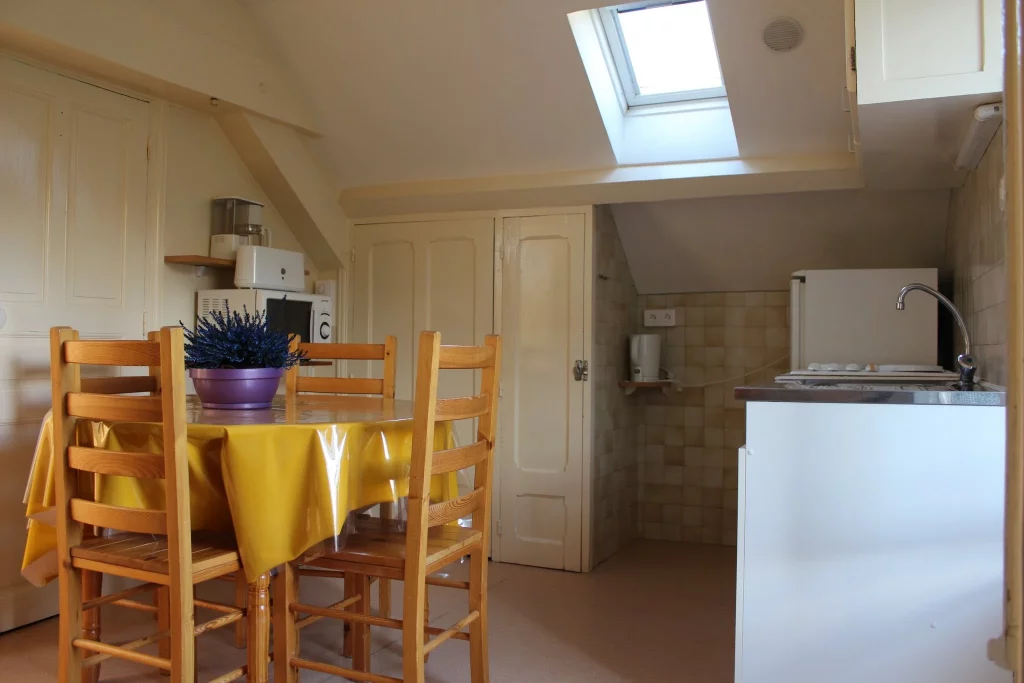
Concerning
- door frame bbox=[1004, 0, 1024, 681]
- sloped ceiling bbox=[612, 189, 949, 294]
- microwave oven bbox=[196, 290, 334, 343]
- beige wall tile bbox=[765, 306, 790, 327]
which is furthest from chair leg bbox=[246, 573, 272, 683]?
beige wall tile bbox=[765, 306, 790, 327]

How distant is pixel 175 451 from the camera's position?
1682 mm

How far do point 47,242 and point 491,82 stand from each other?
183 cm

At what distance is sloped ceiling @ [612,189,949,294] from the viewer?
3.60 metres

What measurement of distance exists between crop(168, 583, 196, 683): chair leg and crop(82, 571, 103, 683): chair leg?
0.61 meters

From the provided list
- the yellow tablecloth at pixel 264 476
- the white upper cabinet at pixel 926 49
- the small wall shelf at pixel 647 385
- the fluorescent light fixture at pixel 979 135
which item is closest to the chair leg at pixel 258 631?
the yellow tablecloth at pixel 264 476

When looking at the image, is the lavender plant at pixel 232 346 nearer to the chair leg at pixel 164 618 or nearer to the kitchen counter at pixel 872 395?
the chair leg at pixel 164 618

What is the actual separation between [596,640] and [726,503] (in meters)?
1.73

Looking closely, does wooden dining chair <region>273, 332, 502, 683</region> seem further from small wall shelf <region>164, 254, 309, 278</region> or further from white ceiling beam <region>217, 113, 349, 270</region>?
white ceiling beam <region>217, 113, 349, 270</region>

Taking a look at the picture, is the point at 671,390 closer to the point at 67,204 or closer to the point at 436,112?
the point at 436,112

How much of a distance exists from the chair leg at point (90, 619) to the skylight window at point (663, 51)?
277 cm

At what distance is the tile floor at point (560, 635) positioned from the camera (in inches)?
99.6

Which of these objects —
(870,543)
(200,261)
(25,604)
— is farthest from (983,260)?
(25,604)

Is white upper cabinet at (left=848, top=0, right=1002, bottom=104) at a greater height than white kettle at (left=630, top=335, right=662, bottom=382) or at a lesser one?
greater

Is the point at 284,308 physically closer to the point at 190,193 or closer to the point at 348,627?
the point at 190,193
